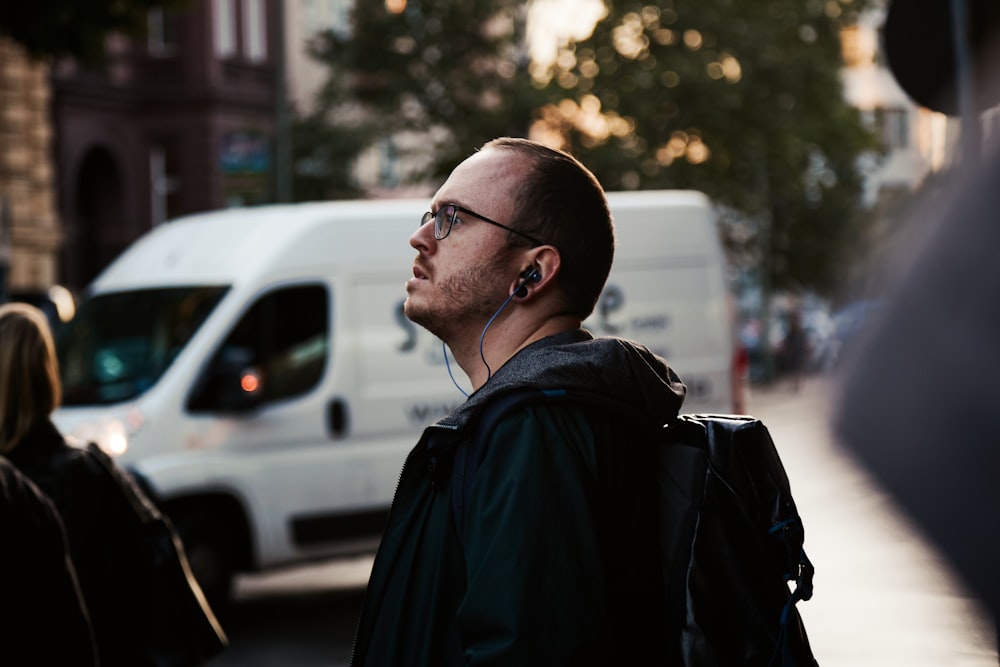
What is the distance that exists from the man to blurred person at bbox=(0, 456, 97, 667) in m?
1.92

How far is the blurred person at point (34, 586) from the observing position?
12.5ft

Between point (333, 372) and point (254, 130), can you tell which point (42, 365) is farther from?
point (254, 130)

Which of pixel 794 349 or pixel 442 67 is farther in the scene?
pixel 794 349

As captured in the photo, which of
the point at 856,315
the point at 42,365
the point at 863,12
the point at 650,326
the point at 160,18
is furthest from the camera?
the point at 160,18

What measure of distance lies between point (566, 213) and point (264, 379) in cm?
741

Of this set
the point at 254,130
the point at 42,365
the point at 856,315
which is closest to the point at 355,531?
the point at 42,365

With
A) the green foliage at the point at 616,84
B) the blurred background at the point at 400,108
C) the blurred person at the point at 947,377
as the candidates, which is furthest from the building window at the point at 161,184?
the blurred person at the point at 947,377

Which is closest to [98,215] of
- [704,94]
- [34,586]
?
[704,94]

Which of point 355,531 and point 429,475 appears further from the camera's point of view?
point 355,531

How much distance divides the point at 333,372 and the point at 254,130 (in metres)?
12.0

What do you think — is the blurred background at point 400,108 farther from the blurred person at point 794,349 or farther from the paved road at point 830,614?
the paved road at point 830,614

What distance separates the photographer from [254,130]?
21.0 metres

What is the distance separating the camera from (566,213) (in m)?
2.20

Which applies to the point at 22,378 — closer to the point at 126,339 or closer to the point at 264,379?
the point at 264,379
